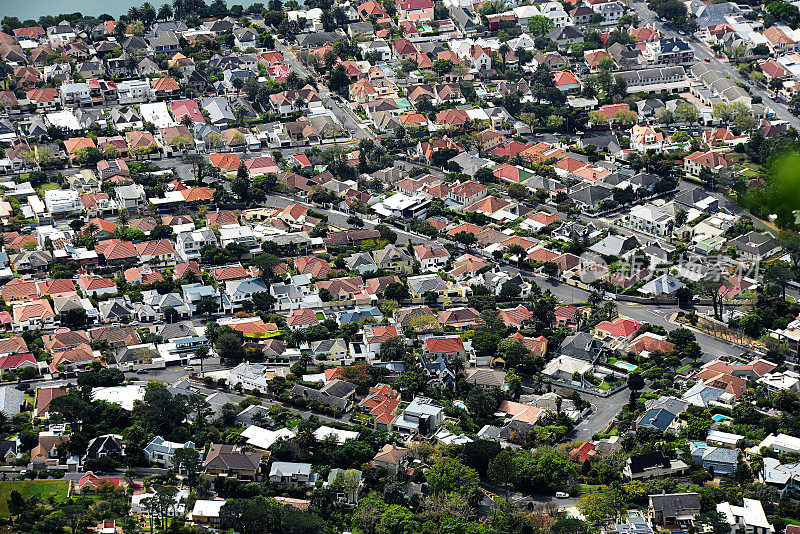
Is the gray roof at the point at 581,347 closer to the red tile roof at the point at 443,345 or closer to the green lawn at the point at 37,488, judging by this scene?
the red tile roof at the point at 443,345

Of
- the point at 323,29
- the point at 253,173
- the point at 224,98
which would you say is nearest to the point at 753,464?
the point at 253,173

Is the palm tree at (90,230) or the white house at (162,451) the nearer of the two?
the white house at (162,451)

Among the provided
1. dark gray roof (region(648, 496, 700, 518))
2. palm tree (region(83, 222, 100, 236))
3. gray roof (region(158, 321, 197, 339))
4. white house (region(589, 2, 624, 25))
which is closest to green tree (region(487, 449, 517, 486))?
dark gray roof (region(648, 496, 700, 518))

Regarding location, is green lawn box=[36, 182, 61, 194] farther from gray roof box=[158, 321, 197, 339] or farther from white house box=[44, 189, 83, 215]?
gray roof box=[158, 321, 197, 339]

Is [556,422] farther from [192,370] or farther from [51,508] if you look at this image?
[51,508]

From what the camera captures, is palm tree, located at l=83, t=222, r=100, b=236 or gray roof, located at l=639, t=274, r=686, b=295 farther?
palm tree, located at l=83, t=222, r=100, b=236

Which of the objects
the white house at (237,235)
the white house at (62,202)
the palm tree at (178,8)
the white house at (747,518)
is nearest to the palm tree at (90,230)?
the white house at (62,202)

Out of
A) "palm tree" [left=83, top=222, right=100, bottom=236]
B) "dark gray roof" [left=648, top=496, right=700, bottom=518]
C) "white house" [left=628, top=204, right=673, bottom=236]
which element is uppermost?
"palm tree" [left=83, top=222, right=100, bottom=236]

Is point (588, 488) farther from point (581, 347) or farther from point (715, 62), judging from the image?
point (715, 62)
